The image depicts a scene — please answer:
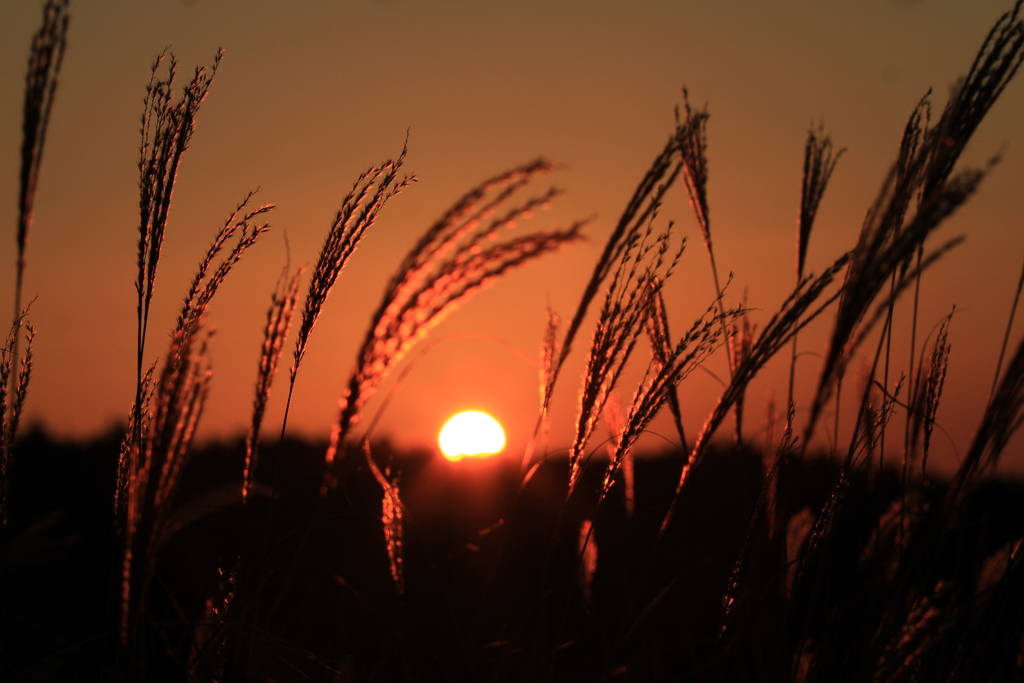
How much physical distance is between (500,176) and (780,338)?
1.62 feet

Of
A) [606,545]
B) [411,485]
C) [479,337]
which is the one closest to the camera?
[479,337]

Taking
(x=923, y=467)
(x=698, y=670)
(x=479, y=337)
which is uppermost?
(x=479, y=337)

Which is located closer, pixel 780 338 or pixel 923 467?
pixel 780 338

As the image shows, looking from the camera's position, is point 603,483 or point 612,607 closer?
point 603,483

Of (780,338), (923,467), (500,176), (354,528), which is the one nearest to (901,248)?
(780,338)

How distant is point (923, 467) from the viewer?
1677 millimetres

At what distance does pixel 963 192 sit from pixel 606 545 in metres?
3.04

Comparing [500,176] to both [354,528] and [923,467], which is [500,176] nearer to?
[923,467]

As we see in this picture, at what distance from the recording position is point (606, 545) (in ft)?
12.0

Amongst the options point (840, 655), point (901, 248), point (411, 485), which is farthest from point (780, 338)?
point (411, 485)

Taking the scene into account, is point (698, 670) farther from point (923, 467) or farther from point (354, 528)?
point (354, 528)

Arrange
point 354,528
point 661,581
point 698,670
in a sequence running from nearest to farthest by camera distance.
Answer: point 698,670 → point 661,581 → point 354,528

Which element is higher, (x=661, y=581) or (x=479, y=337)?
(x=479, y=337)

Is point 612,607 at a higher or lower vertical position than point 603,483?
lower
